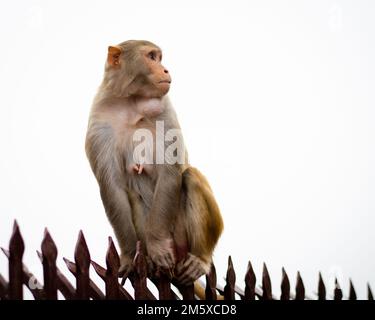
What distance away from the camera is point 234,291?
4109 millimetres

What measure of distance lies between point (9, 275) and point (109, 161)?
1.43 m

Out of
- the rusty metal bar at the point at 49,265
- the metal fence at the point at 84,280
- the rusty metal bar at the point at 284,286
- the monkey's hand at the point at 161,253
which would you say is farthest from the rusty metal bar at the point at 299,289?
the rusty metal bar at the point at 49,265

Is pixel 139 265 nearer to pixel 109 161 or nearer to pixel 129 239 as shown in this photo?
pixel 129 239

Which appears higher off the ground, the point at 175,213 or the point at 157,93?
the point at 157,93

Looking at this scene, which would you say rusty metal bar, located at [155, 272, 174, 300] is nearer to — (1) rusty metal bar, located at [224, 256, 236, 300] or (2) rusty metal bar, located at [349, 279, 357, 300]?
(1) rusty metal bar, located at [224, 256, 236, 300]

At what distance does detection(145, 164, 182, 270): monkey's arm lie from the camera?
4051 mm

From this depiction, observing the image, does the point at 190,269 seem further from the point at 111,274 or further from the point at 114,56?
the point at 114,56

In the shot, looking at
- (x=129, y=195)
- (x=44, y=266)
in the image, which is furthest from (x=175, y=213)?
(x=44, y=266)

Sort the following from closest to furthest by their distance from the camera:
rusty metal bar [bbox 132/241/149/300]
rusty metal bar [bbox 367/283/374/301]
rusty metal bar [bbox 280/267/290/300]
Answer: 1. rusty metal bar [bbox 132/241/149/300]
2. rusty metal bar [bbox 280/267/290/300]
3. rusty metal bar [bbox 367/283/374/301]

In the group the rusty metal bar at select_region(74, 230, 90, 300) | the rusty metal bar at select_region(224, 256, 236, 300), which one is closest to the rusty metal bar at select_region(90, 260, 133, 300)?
the rusty metal bar at select_region(74, 230, 90, 300)

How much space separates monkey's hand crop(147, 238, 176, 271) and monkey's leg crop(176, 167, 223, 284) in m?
0.12
